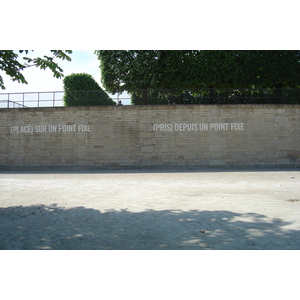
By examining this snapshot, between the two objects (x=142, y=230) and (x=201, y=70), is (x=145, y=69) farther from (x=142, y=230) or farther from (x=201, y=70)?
(x=142, y=230)

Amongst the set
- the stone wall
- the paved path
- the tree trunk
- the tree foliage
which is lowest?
the paved path

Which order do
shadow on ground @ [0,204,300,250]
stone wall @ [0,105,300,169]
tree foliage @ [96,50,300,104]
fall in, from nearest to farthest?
shadow on ground @ [0,204,300,250] < stone wall @ [0,105,300,169] < tree foliage @ [96,50,300,104]

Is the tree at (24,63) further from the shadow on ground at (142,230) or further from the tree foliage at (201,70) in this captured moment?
the tree foliage at (201,70)

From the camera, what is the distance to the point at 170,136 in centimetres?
1809

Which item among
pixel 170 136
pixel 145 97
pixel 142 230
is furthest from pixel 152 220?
pixel 145 97

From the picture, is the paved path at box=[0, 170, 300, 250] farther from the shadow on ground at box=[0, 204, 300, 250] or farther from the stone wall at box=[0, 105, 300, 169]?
the stone wall at box=[0, 105, 300, 169]

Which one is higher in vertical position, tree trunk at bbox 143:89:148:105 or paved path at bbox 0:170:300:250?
tree trunk at bbox 143:89:148:105

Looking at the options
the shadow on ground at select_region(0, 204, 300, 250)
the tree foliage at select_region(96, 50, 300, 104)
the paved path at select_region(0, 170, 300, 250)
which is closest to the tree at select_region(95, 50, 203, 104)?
the tree foliage at select_region(96, 50, 300, 104)

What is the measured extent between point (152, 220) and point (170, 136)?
13.3 metres

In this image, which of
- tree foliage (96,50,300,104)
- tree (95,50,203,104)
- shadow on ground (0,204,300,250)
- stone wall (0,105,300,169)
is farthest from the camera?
tree (95,50,203,104)

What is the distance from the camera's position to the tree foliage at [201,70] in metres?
20.0

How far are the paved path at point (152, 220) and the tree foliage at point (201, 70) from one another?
43.0 feet

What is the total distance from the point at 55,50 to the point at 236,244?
5.64 meters

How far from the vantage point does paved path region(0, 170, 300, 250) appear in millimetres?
3836
